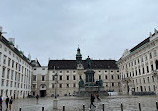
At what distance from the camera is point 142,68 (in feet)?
178

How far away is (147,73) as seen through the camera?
50.6m

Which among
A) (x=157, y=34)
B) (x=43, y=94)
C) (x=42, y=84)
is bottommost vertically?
(x=43, y=94)

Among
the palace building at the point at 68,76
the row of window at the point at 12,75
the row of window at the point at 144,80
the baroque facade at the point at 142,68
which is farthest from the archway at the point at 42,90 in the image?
the row of window at the point at 144,80

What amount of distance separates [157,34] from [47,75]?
49.7 meters

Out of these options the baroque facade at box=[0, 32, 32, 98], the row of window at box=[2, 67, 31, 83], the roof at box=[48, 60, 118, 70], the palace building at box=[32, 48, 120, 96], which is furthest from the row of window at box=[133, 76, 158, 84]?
the row of window at box=[2, 67, 31, 83]

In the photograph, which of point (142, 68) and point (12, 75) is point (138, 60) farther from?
point (12, 75)

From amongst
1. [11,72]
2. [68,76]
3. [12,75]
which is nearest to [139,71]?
[68,76]

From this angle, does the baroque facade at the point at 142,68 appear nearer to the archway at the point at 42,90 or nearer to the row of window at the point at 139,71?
the row of window at the point at 139,71

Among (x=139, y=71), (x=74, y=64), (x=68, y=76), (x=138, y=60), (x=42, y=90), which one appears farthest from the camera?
(x=74, y=64)

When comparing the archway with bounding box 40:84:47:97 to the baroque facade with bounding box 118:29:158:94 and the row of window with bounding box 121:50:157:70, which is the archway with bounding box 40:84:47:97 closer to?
the baroque facade with bounding box 118:29:158:94

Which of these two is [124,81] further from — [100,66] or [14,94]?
[14,94]

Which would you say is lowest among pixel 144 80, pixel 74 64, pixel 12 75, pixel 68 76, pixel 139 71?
pixel 144 80

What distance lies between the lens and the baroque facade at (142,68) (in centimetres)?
4659

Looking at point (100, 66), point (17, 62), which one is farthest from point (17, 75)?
point (100, 66)
